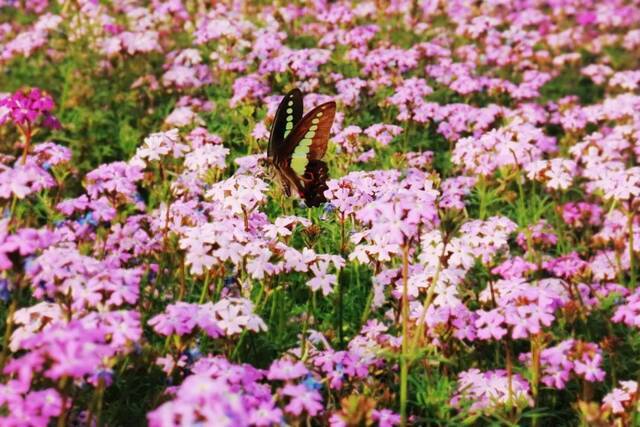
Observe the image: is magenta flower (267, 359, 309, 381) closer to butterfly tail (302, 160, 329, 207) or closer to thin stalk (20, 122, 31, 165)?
butterfly tail (302, 160, 329, 207)

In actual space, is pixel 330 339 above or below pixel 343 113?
below

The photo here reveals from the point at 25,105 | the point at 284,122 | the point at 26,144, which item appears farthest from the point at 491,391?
the point at 25,105

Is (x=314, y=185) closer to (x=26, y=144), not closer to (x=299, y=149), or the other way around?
(x=299, y=149)

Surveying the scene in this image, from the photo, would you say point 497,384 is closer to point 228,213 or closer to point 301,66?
point 228,213

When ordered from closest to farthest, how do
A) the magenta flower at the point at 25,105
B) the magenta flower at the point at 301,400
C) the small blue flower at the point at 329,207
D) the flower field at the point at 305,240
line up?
the magenta flower at the point at 301,400
the flower field at the point at 305,240
the magenta flower at the point at 25,105
the small blue flower at the point at 329,207

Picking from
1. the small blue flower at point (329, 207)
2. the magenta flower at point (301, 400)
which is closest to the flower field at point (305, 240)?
the magenta flower at point (301, 400)

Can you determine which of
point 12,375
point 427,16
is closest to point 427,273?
point 12,375

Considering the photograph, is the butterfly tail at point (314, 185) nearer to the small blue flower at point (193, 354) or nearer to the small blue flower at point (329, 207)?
the small blue flower at point (329, 207)
